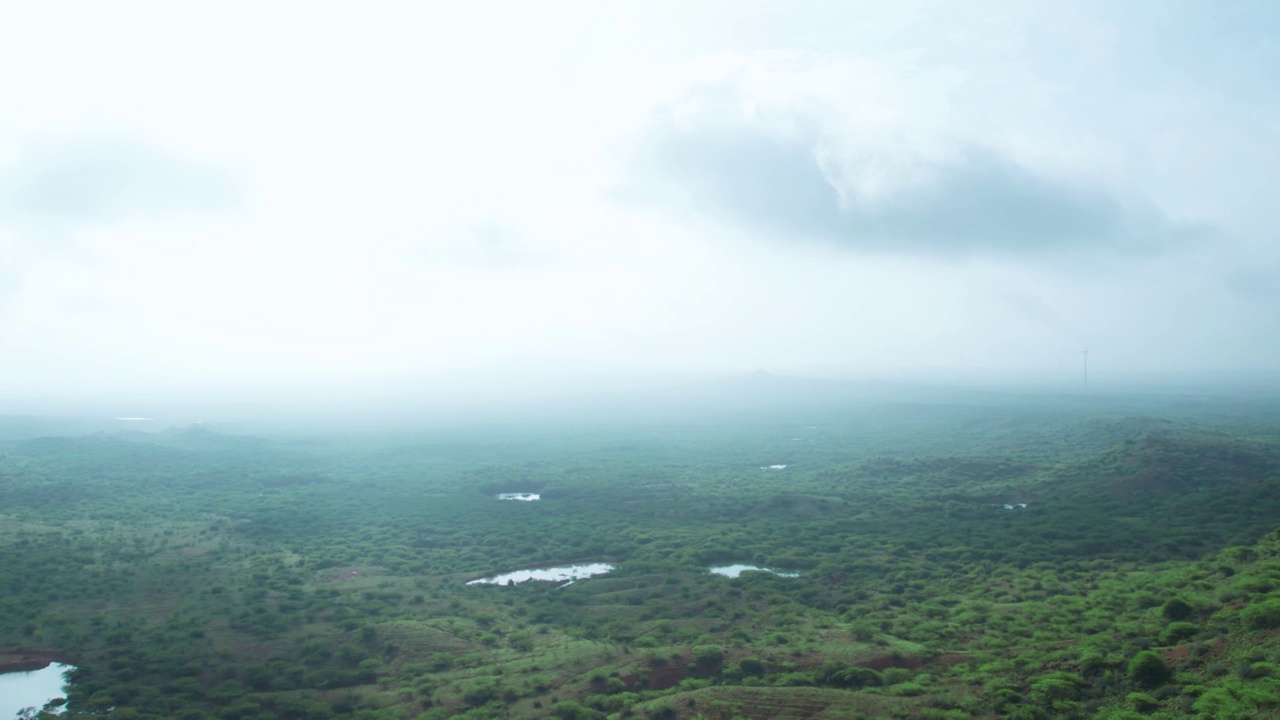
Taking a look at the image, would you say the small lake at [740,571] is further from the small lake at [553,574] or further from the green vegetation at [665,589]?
the small lake at [553,574]

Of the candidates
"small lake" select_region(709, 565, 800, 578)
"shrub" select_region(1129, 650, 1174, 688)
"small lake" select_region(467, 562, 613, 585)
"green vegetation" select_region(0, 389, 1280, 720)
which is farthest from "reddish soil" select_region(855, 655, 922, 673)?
"small lake" select_region(467, 562, 613, 585)

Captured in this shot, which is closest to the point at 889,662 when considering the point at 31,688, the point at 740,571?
the point at 740,571

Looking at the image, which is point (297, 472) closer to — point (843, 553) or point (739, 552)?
point (739, 552)

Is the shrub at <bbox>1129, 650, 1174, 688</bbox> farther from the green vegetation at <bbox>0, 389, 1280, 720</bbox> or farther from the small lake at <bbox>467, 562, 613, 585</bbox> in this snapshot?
the small lake at <bbox>467, 562, 613, 585</bbox>

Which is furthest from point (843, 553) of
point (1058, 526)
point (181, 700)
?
point (181, 700)

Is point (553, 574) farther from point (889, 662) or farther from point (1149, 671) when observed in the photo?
point (1149, 671)
